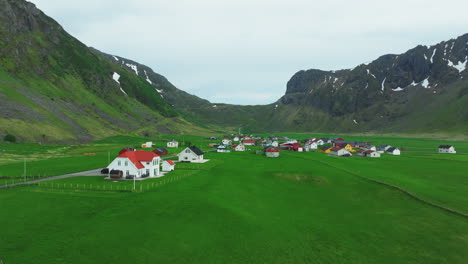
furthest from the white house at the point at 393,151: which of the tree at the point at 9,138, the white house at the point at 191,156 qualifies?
the tree at the point at 9,138

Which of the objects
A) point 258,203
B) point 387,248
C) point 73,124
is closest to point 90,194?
point 258,203

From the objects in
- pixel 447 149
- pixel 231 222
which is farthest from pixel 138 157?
pixel 447 149

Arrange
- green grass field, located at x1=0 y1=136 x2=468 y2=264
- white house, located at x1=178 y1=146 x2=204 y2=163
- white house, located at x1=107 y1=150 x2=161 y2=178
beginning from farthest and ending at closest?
white house, located at x1=178 y1=146 x2=204 y2=163 → white house, located at x1=107 y1=150 x2=161 y2=178 → green grass field, located at x1=0 y1=136 x2=468 y2=264

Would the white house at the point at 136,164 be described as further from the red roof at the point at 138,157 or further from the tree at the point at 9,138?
the tree at the point at 9,138

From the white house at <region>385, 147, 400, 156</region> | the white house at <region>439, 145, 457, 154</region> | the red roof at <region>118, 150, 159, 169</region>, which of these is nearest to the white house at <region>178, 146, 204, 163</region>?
the red roof at <region>118, 150, 159, 169</region>

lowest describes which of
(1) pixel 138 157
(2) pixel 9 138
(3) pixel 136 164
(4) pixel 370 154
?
(4) pixel 370 154

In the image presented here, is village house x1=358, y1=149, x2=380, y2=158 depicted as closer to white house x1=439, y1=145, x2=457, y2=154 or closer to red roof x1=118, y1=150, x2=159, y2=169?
white house x1=439, y1=145, x2=457, y2=154

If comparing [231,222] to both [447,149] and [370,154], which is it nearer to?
[370,154]
